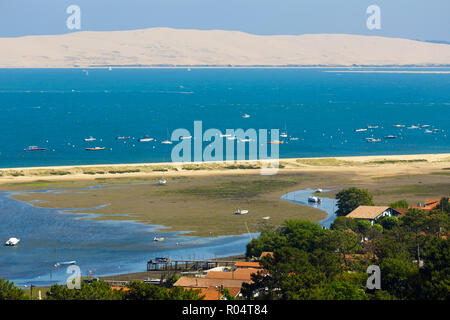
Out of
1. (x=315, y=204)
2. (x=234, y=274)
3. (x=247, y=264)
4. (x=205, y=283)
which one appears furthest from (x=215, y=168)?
(x=205, y=283)

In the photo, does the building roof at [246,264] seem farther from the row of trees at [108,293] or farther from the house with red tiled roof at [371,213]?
the house with red tiled roof at [371,213]

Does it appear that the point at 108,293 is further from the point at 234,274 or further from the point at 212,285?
the point at 234,274

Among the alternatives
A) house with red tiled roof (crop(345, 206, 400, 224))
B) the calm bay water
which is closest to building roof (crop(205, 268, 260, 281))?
the calm bay water

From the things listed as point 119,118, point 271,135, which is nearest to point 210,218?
point 271,135

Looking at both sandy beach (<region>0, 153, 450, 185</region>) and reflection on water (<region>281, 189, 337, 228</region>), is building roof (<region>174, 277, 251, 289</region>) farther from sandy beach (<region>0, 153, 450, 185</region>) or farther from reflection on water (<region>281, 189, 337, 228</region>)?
sandy beach (<region>0, 153, 450, 185</region>)

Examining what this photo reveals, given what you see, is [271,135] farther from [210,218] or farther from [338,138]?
[210,218]
